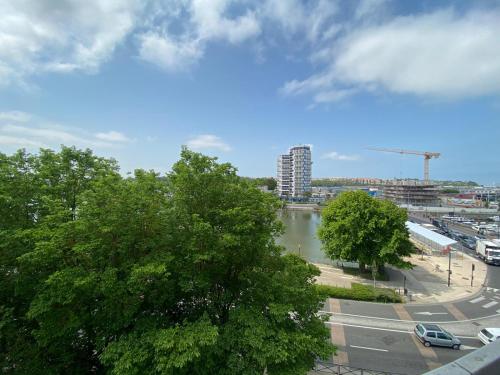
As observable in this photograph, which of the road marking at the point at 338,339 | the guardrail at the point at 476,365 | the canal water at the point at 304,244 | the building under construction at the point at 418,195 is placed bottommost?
the road marking at the point at 338,339

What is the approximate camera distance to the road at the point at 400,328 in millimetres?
14258

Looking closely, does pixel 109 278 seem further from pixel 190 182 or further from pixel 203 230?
pixel 190 182

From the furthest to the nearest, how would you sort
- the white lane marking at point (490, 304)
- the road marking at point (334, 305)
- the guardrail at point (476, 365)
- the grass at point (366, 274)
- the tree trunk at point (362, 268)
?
1. the tree trunk at point (362, 268)
2. the grass at point (366, 274)
3. the white lane marking at point (490, 304)
4. the road marking at point (334, 305)
5. the guardrail at point (476, 365)

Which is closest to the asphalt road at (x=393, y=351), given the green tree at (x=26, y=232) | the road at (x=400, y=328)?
the road at (x=400, y=328)

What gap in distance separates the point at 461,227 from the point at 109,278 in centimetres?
7153

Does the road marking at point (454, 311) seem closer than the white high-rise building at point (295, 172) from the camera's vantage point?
Yes

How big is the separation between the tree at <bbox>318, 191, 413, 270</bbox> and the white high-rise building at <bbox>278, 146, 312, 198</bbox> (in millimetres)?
93223

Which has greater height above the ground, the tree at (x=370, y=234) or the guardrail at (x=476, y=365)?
the guardrail at (x=476, y=365)

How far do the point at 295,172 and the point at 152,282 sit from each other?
381 ft

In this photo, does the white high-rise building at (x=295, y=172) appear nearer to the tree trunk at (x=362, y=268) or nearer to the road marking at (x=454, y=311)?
the tree trunk at (x=362, y=268)

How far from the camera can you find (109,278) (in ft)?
25.4

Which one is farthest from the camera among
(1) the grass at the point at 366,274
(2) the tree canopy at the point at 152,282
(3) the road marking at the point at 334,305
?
(1) the grass at the point at 366,274

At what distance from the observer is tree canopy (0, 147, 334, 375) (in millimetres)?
7730

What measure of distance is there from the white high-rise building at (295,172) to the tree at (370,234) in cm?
9322
